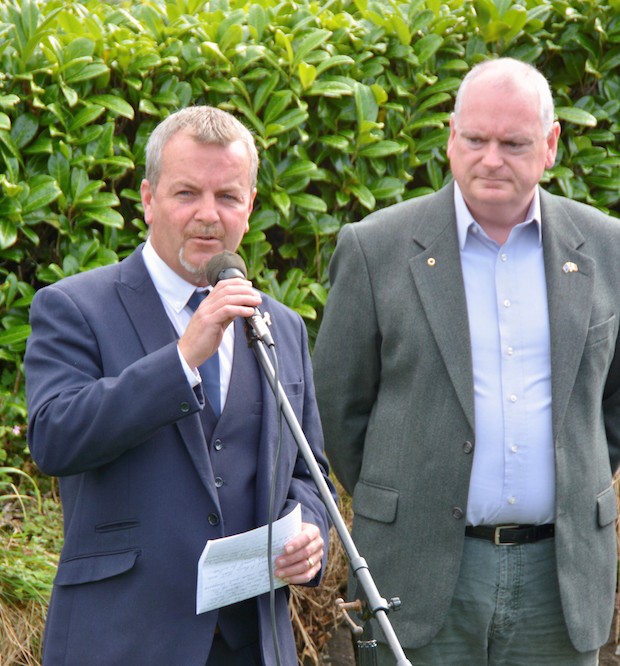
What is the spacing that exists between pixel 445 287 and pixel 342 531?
1.40m

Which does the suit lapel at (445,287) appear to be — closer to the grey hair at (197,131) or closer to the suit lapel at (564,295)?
the suit lapel at (564,295)

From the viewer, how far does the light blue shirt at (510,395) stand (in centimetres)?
364

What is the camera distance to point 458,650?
3744 mm

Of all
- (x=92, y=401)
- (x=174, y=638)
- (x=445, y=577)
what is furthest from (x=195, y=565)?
(x=445, y=577)

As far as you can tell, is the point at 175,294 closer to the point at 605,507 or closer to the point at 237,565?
the point at 237,565

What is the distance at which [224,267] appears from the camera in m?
2.82

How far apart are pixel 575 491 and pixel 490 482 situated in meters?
0.28

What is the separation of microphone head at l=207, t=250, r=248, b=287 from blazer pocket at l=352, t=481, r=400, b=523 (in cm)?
121

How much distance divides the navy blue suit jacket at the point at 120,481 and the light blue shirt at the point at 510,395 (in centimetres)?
90

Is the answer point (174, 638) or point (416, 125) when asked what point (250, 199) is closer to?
point (174, 638)

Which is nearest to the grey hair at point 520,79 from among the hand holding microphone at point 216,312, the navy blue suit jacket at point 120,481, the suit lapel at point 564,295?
the suit lapel at point 564,295

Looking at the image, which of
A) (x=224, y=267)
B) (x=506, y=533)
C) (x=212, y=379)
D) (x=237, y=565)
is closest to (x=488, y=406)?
(x=506, y=533)

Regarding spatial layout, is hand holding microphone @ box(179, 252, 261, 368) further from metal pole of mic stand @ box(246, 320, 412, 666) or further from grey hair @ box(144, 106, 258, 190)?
grey hair @ box(144, 106, 258, 190)

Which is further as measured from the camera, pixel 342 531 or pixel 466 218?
pixel 466 218
